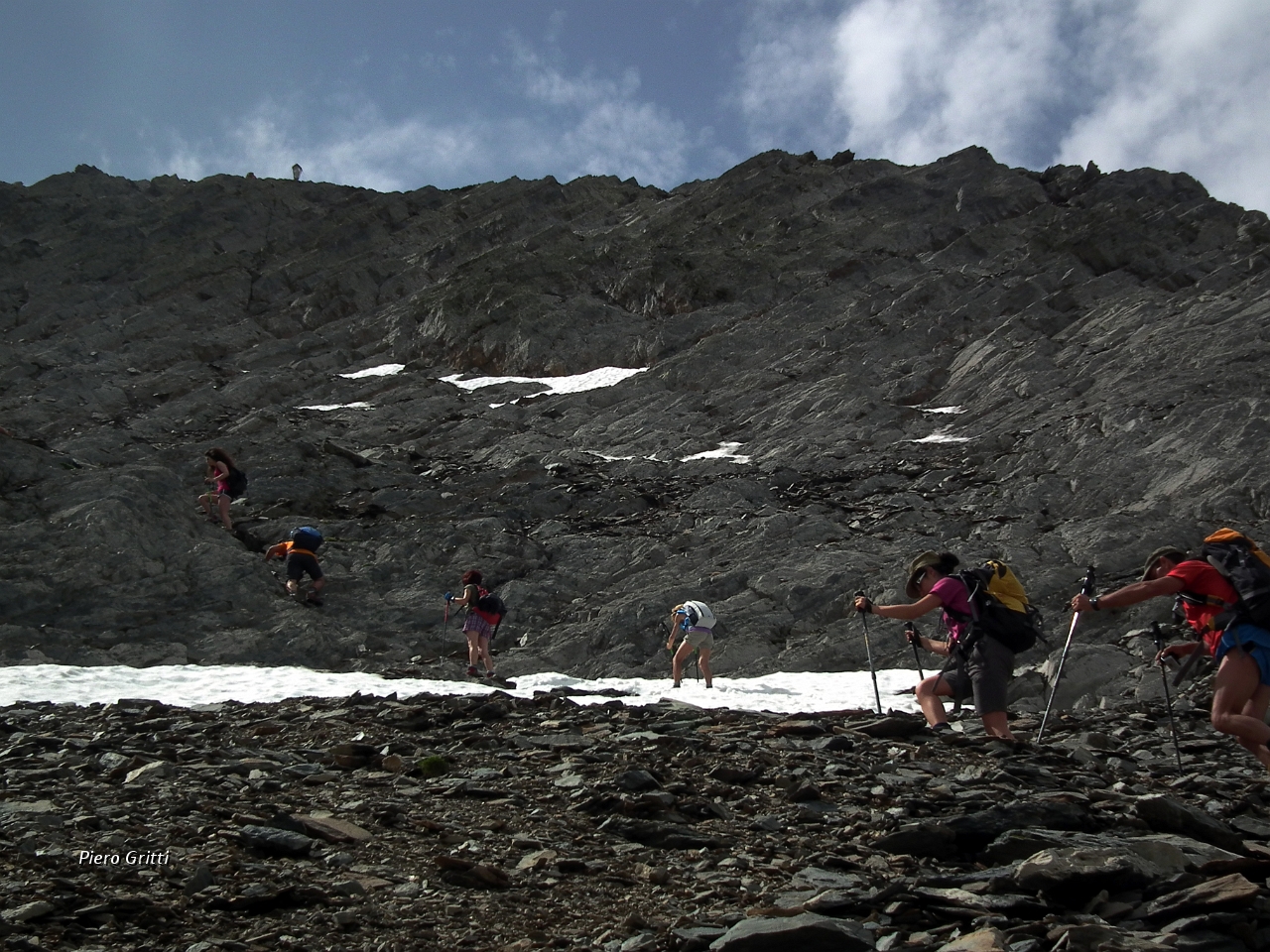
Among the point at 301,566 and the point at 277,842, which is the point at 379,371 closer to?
the point at 301,566

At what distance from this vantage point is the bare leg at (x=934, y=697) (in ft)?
33.7

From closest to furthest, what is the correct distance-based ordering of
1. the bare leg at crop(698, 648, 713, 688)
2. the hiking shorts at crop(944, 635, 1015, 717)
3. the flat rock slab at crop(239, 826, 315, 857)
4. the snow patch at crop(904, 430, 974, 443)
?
the flat rock slab at crop(239, 826, 315, 857) → the hiking shorts at crop(944, 635, 1015, 717) → the bare leg at crop(698, 648, 713, 688) → the snow patch at crop(904, 430, 974, 443)

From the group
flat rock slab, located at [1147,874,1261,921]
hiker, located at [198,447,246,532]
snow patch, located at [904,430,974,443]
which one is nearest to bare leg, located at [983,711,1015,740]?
flat rock slab, located at [1147,874,1261,921]

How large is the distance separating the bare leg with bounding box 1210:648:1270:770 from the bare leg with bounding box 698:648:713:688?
1011cm

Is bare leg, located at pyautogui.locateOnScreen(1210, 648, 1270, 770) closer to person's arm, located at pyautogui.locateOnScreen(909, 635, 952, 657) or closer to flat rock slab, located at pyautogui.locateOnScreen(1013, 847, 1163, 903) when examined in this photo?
person's arm, located at pyautogui.locateOnScreen(909, 635, 952, 657)

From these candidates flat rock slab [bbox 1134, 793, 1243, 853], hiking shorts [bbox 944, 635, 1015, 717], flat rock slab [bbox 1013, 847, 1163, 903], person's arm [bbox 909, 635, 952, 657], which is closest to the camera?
flat rock slab [bbox 1013, 847, 1163, 903]

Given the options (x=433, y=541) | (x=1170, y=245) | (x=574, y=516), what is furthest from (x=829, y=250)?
(x=433, y=541)

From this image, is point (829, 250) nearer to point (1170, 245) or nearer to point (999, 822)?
point (1170, 245)

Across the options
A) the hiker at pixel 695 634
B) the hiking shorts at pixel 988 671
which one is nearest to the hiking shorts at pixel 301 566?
the hiker at pixel 695 634

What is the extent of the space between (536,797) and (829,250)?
144 ft

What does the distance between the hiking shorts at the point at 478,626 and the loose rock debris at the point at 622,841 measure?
25.6 ft

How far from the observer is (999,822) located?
6.13 m

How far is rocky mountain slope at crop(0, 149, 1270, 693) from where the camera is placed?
20.9 m

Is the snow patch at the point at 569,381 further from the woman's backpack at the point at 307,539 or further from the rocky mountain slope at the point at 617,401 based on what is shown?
the woman's backpack at the point at 307,539
